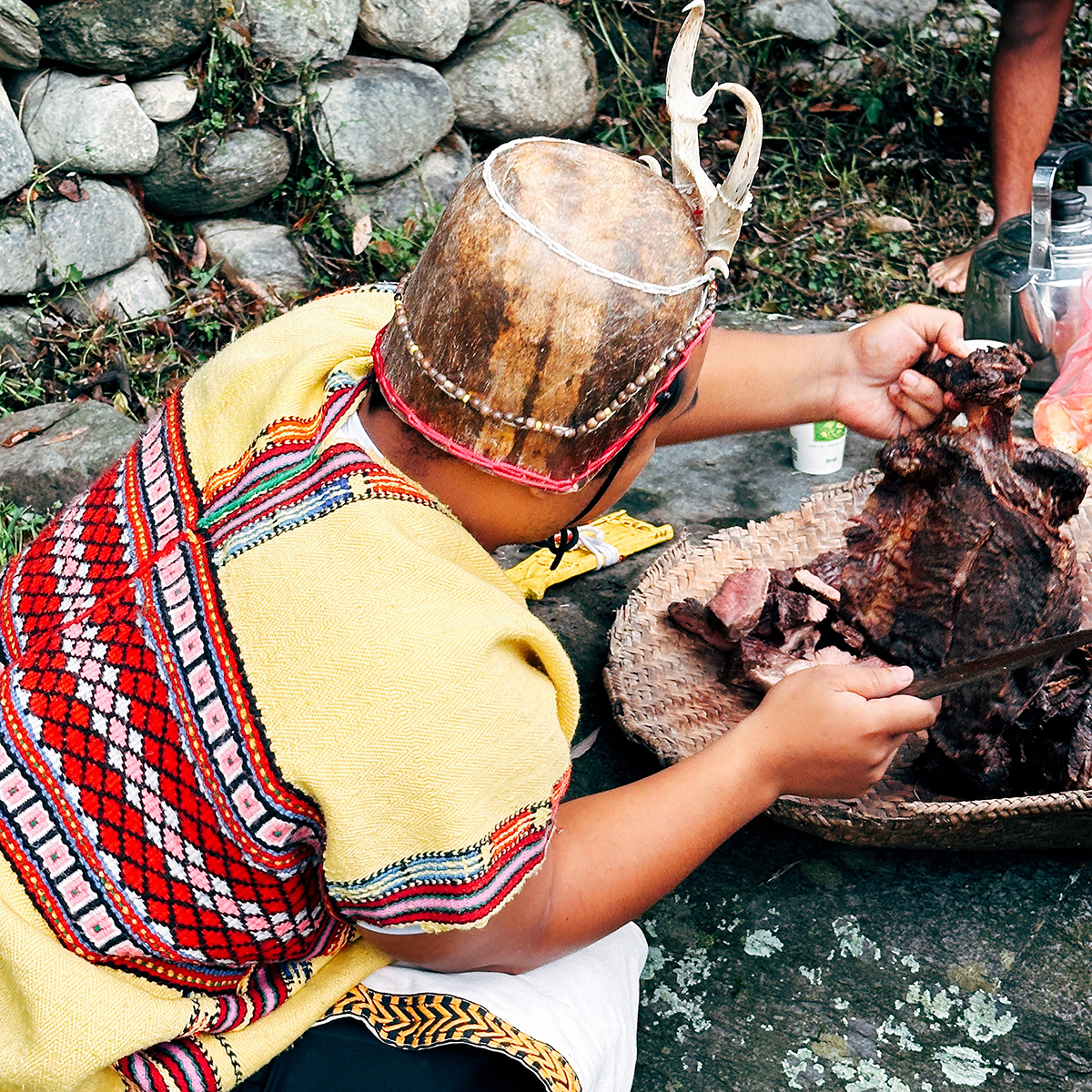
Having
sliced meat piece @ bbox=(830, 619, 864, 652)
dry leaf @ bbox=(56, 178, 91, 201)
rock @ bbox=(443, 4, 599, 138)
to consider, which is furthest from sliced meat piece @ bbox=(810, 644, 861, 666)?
rock @ bbox=(443, 4, 599, 138)

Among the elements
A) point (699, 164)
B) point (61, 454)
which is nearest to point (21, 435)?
point (61, 454)

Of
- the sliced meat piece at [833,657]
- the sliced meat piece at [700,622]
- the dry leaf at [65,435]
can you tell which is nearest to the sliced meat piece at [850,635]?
the sliced meat piece at [833,657]

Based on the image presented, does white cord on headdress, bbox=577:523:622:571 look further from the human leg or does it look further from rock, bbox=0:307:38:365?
the human leg

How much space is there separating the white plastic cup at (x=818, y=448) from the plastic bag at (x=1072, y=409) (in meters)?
0.67

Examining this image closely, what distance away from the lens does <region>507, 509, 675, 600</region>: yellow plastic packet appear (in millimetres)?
3371

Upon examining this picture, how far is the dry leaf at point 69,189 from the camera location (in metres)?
4.21

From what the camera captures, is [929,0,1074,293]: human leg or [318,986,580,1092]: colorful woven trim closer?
[318,986,580,1092]: colorful woven trim

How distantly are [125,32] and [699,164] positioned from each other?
11.0 ft

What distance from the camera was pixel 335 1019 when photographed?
1.78 m

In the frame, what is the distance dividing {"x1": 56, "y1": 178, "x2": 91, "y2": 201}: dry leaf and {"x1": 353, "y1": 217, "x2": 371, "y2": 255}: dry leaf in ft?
3.84

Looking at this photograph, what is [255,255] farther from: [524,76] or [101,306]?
[524,76]

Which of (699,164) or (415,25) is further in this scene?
(415,25)

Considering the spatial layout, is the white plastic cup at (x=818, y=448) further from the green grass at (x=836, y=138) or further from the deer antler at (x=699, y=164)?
the deer antler at (x=699, y=164)

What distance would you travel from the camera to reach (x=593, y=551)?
3.48 meters
